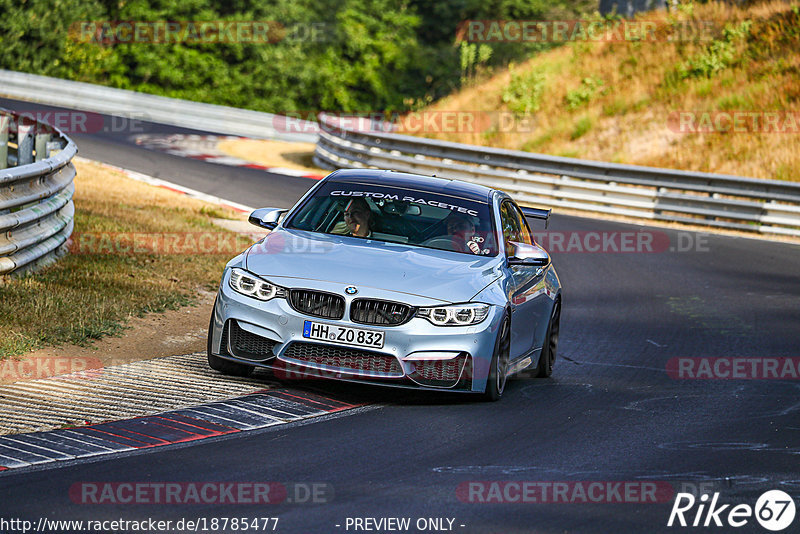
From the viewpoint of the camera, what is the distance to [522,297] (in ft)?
29.1

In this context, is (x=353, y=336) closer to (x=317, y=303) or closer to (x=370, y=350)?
(x=370, y=350)

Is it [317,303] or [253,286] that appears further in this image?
[253,286]

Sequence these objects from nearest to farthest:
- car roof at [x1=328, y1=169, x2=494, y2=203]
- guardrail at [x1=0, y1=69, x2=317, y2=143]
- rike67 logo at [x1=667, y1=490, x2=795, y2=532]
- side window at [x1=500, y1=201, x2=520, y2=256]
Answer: rike67 logo at [x1=667, y1=490, x2=795, y2=532]
side window at [x1=500, y1=201, x2=520, y2=256]
car roof at [x1=328, y1=169, x2=494, y2=203]
guardrail at [x1=0, y1=69, x2=317, y2=143]

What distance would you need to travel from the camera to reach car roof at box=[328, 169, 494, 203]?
948 cm

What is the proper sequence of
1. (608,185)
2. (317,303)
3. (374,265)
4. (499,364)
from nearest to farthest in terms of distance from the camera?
(317,303) < (374,265) < (499,364) < (608,185)

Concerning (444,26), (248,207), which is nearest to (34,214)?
(248,207)

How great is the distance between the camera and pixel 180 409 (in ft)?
24.3

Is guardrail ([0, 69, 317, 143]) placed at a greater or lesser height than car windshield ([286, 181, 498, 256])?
lesser

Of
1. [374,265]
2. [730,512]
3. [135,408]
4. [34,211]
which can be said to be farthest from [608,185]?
[730,512]

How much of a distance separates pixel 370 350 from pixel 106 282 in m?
4.87

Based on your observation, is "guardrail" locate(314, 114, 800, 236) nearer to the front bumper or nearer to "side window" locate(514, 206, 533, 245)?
"side window" locate(514, 206, 533, 245)

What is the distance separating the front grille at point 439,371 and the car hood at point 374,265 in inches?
16.5

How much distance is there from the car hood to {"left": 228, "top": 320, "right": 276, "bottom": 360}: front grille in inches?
16.1

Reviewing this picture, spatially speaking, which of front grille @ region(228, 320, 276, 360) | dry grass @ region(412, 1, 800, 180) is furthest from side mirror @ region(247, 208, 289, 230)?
dry grass @ region(412, 1, 800, 180)
